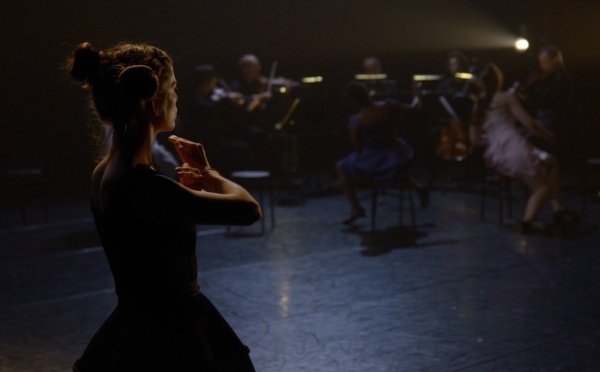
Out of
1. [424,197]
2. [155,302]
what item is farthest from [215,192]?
[424,197]

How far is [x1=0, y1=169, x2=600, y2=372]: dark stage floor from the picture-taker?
12.8 feet

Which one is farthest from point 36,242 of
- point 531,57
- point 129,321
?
point 531,57

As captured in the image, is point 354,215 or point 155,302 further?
point 354,215

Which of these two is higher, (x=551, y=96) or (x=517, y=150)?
(x=551, y=96)

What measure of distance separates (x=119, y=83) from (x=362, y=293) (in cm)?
351

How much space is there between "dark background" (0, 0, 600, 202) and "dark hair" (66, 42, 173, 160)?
24.2 feet

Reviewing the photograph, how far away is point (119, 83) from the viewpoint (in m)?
1.80

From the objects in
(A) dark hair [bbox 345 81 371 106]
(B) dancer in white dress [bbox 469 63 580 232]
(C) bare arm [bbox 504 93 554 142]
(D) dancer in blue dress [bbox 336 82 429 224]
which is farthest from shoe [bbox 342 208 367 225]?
(C) bare arm [bbox 504 93 554 142]

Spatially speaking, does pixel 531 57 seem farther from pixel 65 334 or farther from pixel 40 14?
pixel 65 334

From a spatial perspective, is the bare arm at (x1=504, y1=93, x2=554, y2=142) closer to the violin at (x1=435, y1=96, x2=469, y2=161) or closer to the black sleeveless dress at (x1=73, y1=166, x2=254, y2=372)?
the violin at (x1=435, y1=96, x2=469, y2=161)

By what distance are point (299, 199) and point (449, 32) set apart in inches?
172

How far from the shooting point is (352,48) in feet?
38.1

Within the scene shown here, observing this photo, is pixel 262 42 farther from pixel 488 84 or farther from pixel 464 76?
pixel 488 84

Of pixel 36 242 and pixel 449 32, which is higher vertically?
pixel 449 32
